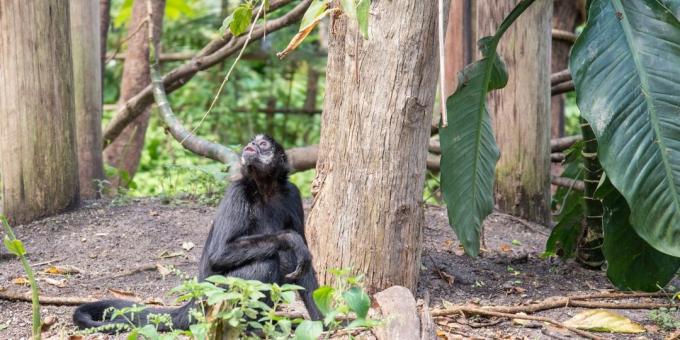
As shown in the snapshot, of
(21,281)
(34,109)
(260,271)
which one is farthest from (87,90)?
(260,271)

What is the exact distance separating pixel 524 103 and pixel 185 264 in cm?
324

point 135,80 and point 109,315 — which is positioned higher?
point 135,80

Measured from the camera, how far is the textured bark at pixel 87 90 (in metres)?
8.16

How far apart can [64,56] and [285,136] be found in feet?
25.7

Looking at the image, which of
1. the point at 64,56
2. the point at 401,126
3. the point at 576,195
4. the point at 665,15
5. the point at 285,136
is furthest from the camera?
the point at 285,136

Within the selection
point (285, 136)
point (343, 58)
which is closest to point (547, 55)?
point (343, 58)

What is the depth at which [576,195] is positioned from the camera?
26.1 feet

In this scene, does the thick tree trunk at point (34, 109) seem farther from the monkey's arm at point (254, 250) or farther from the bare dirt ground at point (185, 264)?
the monkey's arm at point (254, 250)

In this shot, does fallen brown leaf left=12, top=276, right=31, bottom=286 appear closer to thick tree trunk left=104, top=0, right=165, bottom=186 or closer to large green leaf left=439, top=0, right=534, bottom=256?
large green leaf left=439, top=0, right=534, bottom=256

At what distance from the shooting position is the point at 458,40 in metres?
9.18

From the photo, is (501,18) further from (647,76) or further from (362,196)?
(362,196)

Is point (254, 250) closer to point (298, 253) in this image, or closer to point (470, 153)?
point (298, 253)

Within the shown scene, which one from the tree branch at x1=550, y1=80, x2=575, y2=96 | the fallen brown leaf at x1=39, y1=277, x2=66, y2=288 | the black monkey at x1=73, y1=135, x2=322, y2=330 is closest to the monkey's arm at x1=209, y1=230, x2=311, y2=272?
the black monkey at x1=73, y1=135, x2=322, y2=330

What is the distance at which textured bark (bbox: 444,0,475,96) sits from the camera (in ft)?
29.8
